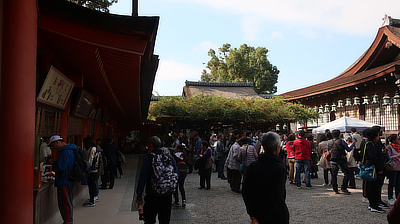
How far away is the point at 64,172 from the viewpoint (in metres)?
5.00

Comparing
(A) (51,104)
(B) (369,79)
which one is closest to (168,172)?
(A) (51,104)

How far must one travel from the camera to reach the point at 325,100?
59.9ft

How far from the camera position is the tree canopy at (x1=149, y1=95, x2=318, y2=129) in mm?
17250

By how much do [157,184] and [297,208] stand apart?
420 centimetres

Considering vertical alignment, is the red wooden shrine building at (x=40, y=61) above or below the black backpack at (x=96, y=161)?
above

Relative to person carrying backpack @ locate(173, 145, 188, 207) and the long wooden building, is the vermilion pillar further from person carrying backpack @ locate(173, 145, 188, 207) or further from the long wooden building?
the long wooden building

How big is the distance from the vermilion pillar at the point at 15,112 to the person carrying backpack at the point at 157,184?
1442 millimetres

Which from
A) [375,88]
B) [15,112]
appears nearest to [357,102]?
[375,88]

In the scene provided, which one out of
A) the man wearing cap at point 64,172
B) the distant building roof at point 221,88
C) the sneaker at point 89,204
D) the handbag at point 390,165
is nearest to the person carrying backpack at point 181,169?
the sneaker at point 89,204

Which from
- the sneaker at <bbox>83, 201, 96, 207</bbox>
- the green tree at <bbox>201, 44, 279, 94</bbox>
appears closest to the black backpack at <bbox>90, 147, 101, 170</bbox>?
the sneaker at <bbox>83, 201, 96, 207</bbox>

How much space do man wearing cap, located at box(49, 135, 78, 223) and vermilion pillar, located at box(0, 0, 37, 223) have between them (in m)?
1.72

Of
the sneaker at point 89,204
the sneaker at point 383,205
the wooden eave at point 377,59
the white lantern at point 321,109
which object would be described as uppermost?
the wooden eave at point 377,59

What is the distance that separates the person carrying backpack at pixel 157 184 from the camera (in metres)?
4.23

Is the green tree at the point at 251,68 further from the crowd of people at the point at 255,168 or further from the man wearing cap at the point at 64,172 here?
the man wearing cap at the point at 64,172
